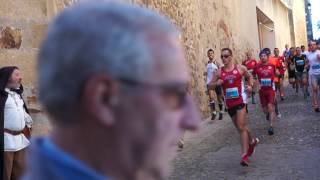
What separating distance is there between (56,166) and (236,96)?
286 inches

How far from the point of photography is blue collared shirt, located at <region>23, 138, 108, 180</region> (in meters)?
1.20

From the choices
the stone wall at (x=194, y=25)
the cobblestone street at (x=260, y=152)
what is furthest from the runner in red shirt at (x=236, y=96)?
the stone wall at (x=194, y=25)

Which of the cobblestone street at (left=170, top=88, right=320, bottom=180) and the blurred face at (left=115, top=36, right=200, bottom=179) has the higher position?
the blurred face at (left=115, top=36, right=200, bottom=179)

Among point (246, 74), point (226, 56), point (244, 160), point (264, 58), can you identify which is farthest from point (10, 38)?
point (264, 58)

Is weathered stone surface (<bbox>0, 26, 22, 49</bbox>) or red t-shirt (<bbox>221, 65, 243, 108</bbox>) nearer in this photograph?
weathered stone surface (<bbox>0, 26, 22, 49</bbox>)

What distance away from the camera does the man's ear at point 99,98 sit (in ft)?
3.82

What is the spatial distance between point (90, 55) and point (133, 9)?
154 millimetres

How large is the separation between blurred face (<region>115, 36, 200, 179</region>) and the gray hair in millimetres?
34

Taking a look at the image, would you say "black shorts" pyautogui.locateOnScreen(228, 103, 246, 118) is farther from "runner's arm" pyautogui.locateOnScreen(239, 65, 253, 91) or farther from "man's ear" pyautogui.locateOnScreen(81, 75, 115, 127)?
"man's ear" pyautogui.locateOnScreen(81, 75, 115, 127)

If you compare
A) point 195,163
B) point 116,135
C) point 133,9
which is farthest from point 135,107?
point 195,163

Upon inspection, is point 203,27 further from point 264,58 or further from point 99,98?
point 99,98

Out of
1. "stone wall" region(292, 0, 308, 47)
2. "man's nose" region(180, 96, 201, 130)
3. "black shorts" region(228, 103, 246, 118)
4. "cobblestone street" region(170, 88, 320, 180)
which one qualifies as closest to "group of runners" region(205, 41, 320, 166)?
"black shorts" region(228, 103, 246, 118)

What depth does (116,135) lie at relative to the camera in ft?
3.95

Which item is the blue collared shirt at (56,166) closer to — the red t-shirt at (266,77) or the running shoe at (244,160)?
the running shoe at (244,160)
